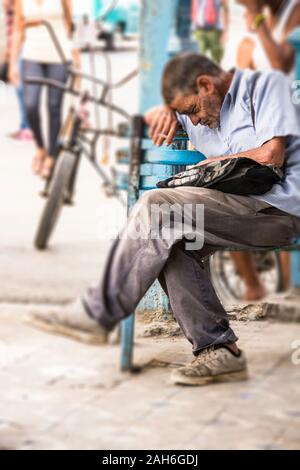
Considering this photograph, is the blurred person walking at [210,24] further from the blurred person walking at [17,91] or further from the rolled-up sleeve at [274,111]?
the rolled-up sleeve at [274,111]

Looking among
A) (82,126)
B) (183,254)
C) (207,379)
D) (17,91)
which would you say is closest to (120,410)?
(82,126)

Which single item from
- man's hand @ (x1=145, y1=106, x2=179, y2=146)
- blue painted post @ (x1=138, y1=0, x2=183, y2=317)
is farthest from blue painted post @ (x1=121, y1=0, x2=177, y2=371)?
man's hand @ (x1=145, y1=106, x2=179, y2=146)

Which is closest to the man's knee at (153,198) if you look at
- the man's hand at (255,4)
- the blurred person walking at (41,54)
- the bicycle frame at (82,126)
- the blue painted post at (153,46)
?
the man's hand at (255,4)

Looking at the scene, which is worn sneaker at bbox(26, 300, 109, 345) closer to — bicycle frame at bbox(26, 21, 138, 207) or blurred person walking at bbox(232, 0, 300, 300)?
blurred person walking at bbox(232, 0, 300, 300)

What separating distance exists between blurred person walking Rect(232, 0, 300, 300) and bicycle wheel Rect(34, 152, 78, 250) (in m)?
0.58

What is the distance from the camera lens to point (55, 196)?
321cm

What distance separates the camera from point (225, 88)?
835 millimetres

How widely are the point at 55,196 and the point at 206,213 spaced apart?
8.03 ft

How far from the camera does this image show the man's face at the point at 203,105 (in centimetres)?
83

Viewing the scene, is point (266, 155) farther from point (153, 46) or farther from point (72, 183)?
point (72, 183)

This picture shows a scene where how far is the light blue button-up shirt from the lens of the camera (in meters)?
0.81

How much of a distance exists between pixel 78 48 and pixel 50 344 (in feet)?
4.28

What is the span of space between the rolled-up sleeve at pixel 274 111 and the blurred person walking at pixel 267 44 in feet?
3.39
